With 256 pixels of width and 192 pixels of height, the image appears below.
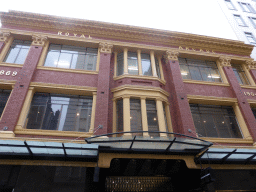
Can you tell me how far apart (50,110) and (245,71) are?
17.0 m

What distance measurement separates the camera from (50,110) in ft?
34.9

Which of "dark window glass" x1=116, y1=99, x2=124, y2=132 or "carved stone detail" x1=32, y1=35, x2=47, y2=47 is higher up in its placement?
"carved stone detail" x1=32, y1=35, x2=47, y2=47

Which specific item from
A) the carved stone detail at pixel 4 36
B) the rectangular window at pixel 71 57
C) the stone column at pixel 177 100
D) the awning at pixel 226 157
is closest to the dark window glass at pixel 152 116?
the stone column at pixel 177 100

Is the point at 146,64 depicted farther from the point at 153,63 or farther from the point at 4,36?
the point at 4,36

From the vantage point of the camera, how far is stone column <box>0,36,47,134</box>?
361 inches

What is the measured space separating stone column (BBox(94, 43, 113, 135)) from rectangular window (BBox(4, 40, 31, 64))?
18.6 ft

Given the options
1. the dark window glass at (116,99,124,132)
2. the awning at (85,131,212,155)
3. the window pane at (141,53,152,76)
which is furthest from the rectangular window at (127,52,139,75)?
the awning at (85,131,212,155)

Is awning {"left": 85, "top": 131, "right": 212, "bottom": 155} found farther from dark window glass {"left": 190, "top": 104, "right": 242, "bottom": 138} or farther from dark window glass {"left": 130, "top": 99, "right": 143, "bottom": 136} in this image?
dark window glass {"left": 190, "top": 104, "right": 242, "bottom": 138}

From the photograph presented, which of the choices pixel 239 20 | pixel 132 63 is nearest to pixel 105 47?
pixel 132 63

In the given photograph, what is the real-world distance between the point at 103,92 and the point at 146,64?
4.92 metres

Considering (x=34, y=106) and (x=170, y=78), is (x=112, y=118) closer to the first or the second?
(x=34, y=106)

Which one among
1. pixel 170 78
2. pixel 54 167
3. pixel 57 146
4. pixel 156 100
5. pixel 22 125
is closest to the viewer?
pixel 57 146

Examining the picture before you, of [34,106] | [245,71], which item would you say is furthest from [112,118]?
[245,71]

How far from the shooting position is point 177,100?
38.8 feet
